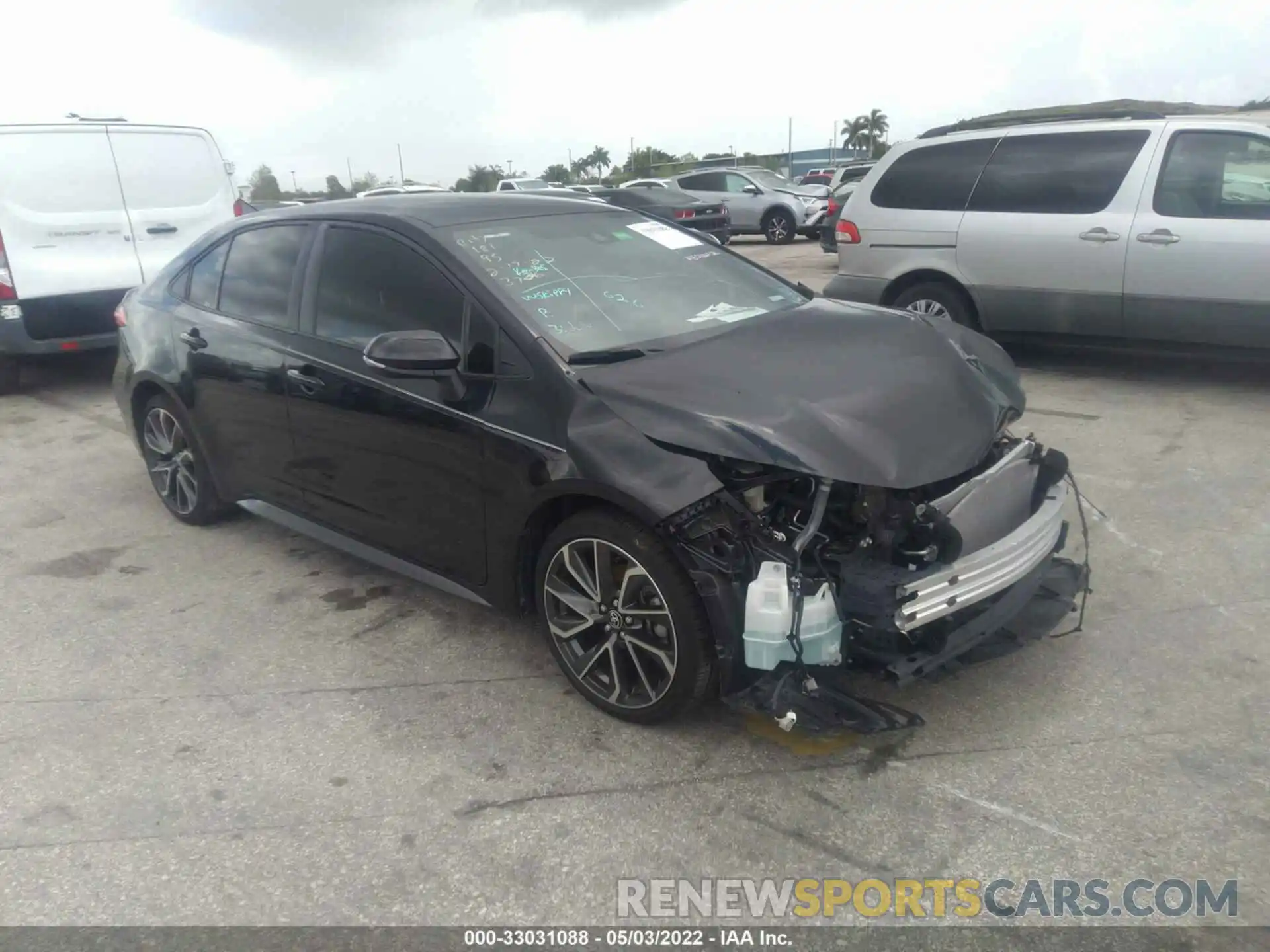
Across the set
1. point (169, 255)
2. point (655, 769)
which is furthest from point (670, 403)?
point (169, 255)

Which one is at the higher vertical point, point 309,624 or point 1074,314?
point 1074,314

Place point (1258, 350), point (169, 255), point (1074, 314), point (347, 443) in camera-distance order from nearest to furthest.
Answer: point (347, 443), point (1258, 350), point (1074, 314), point (169, 255)

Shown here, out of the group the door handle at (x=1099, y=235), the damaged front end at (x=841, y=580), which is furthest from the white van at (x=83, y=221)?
the door handle at (x=1099, y=235)

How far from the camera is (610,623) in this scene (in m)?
3.14

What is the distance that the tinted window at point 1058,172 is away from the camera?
6.71 metres

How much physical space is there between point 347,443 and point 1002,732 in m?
2.60

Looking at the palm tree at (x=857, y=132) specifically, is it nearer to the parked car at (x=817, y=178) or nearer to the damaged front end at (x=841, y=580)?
the parked car at (x=817, y=178)

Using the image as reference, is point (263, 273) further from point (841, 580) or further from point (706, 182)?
point (706, 182)

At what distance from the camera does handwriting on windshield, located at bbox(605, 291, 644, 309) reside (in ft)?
12.0

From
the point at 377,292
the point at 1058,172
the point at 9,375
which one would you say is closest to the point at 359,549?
the point at 377,292

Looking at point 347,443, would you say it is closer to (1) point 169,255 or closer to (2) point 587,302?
(2) point 587,302

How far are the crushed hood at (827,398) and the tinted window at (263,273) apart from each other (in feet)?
5.65

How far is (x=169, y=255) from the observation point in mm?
8539

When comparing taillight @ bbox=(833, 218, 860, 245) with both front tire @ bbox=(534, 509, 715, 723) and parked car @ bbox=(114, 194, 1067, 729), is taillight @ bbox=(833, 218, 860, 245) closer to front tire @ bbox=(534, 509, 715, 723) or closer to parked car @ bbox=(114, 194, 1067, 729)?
parked car @ bbox=(114, 194, 1067, 729)
